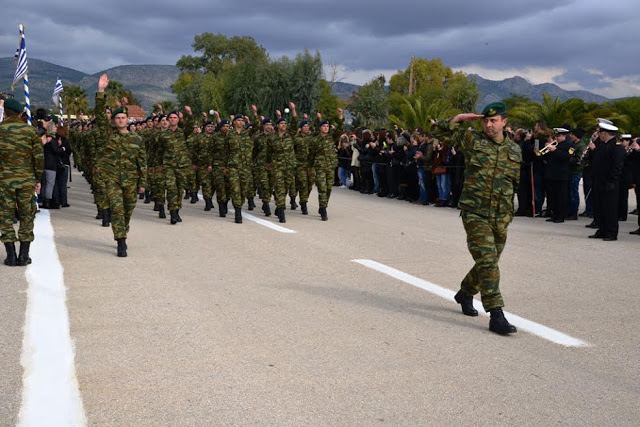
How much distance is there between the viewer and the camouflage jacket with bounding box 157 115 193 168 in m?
14.3

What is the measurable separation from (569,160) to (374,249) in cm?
645

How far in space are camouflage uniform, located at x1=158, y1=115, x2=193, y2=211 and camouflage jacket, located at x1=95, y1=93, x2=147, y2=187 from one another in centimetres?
327

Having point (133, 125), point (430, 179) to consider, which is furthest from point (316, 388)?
point (133, 125)

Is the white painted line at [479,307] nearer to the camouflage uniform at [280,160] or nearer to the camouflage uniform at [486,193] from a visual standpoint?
the camouflage uniform at [486,193]

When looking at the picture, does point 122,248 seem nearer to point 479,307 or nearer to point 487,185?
point 479,307

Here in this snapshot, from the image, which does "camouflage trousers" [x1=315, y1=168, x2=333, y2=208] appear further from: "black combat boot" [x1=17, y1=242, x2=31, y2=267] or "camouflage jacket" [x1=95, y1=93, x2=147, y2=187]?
"black combat boot" [x1=17, y1=242, x2=31, y2=267]

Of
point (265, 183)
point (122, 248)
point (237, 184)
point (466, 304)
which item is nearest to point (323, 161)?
point (265, 183)

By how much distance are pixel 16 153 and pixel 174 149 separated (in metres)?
5.63

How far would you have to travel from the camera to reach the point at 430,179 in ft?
63.7

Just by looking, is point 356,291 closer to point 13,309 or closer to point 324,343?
point 324,343

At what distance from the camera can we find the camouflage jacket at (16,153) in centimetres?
883

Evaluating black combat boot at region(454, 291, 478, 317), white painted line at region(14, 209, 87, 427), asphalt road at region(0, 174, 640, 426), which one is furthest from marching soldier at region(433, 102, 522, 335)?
white painted line at region(14, 209, 87, 427)

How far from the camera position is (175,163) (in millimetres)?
14281

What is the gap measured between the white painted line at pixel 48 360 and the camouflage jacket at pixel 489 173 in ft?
12.0
